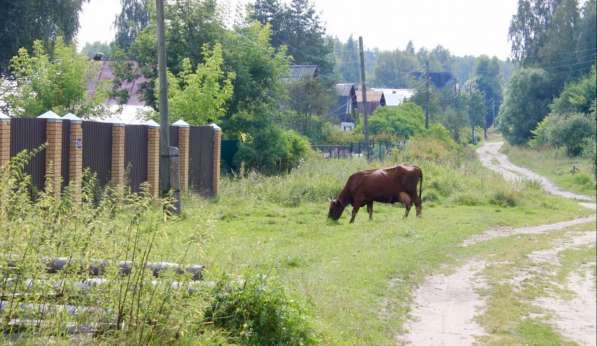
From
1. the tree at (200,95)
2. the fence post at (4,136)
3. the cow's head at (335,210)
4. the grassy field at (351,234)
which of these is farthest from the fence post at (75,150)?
the tree at (200,95)

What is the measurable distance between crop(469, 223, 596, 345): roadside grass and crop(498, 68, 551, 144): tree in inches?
1669

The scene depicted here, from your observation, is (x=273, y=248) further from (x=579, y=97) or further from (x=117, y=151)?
(x=579, y=97)

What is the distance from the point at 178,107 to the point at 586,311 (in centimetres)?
1576

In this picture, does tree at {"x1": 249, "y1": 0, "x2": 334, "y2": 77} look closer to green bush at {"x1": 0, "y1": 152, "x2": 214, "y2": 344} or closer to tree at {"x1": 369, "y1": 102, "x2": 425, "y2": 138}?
tree at {"x1": 369, "y1": 102, "x2": 425, "y2": 138}

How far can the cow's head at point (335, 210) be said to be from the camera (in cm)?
1903

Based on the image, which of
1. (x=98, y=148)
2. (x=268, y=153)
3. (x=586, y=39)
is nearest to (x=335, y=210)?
(x=98, y=148)

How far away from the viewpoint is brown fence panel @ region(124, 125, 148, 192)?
1886 cm

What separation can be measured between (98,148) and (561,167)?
87.6ft

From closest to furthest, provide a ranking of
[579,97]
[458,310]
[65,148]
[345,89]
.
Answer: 1. [458,310]
2. [65,148]
3. [579,97]
4. [345,89]

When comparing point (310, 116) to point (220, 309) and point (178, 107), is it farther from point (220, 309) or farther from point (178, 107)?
point (220, 309)

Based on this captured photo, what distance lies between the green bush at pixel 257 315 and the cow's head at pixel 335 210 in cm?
1159

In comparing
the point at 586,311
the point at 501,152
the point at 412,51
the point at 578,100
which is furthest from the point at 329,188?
the point at 412,51

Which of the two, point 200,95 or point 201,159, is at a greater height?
point 200,95

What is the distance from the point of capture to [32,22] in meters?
31.9
